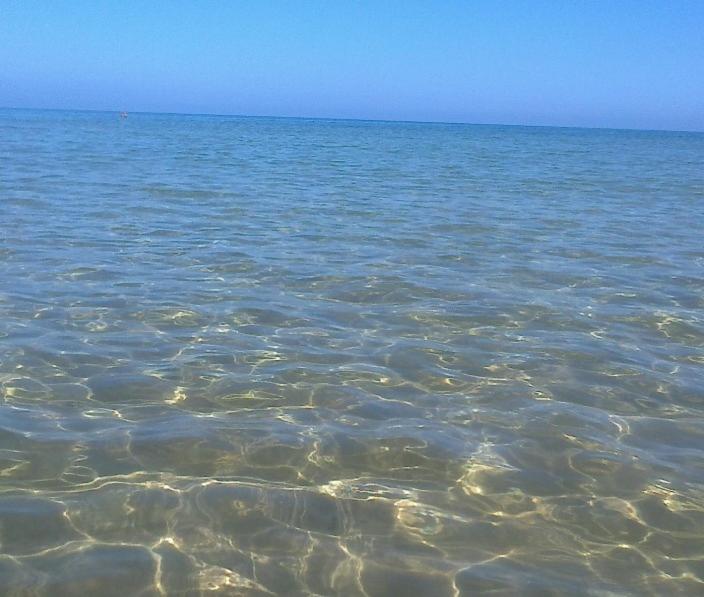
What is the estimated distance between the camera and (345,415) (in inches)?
259

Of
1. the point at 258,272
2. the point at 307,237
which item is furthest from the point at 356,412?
the point at 307,237

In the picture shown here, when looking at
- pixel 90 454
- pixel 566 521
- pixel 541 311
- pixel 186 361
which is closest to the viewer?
pixel 566 521

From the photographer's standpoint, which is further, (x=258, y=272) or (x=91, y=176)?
(x=91, y=176)

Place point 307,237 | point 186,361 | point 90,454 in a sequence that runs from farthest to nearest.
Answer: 1. point 307,237
2. point 186,361
3. point 90,454

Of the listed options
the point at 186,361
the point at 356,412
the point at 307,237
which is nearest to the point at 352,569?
the point at 356,412

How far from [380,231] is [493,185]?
1207 cm

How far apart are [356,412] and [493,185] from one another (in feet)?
69.3

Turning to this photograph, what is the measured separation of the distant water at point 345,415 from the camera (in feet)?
15.0

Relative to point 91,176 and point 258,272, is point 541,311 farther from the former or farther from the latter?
point 91,176

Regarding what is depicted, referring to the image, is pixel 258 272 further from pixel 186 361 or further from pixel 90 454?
pixel 90 454

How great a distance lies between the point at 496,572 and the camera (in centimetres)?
450

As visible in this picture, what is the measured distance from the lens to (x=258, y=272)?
11.5 m

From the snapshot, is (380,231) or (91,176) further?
(91,176)

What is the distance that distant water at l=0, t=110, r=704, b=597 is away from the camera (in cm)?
456
